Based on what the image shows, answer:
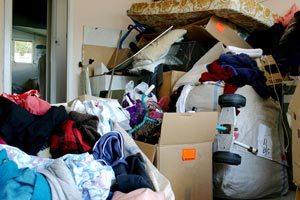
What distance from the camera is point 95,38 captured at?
367 cm

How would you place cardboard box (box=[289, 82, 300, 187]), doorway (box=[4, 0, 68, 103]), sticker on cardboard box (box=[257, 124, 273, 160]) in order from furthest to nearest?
doorway (box=[4, 0, 68, 103]) → sticker on cardboard box (box=[257, 124, 273, 160]) → cardboard box (box=[289, 82, 300, 187])

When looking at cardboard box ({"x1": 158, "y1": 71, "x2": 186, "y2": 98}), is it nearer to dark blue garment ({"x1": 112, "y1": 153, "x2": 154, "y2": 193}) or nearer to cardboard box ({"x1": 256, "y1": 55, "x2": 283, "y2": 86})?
cardboard box ({"x1": 256, "y1": 55, "x2": 283, "y2": 86})

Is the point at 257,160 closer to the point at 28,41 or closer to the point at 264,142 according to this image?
the point at 264,142

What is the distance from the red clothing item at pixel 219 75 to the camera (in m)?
2.26

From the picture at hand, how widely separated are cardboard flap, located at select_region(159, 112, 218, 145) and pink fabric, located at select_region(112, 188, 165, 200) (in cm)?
70

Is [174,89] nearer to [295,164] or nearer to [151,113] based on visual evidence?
[151,113]

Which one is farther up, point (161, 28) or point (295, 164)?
point (161, 28)

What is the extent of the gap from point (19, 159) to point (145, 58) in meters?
1.97

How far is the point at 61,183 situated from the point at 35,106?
1.95 feet

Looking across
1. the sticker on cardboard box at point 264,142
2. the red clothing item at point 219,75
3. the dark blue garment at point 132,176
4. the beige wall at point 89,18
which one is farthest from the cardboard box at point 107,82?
the dark blue garment at point 132,176

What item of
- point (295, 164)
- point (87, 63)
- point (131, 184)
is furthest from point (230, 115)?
point (87, 63)

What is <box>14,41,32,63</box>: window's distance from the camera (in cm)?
505

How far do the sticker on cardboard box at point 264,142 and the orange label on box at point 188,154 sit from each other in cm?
58

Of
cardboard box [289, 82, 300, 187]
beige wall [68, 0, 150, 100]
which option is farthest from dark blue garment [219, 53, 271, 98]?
beige wall [68, 0, 150, 100]
